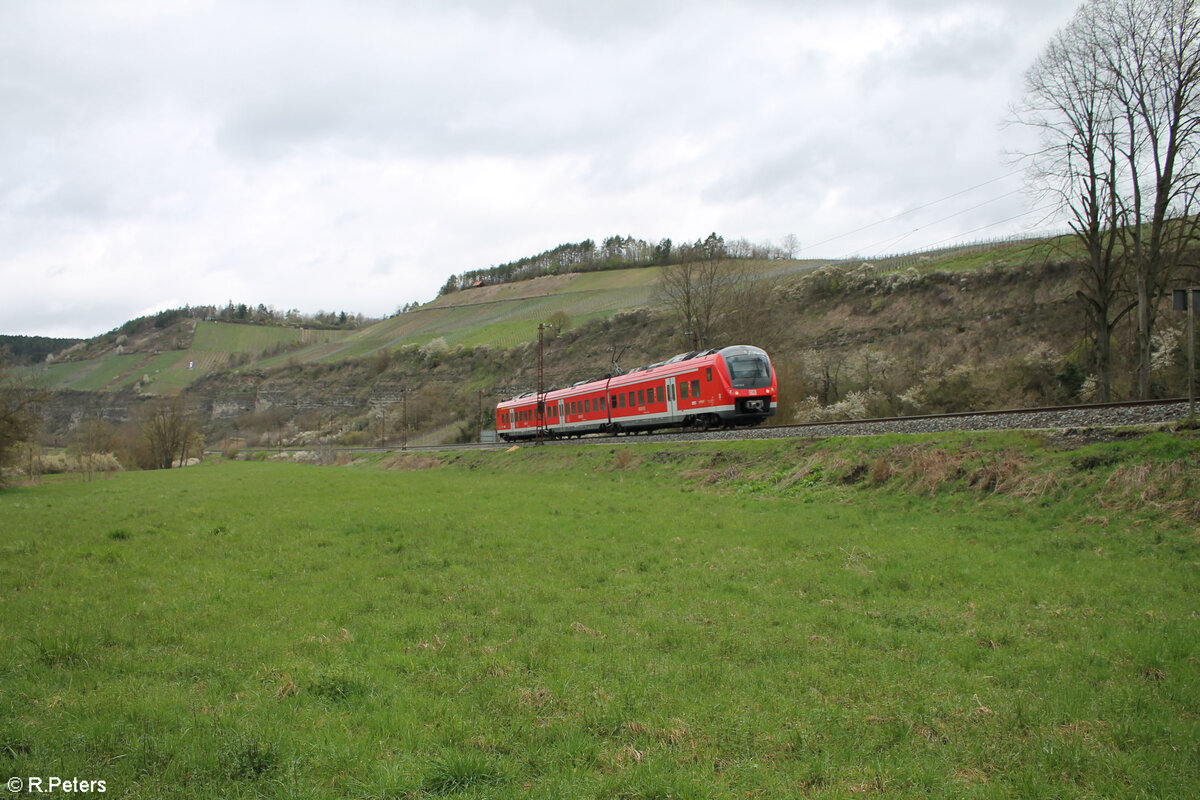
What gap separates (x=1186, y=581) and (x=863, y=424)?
1217 cm

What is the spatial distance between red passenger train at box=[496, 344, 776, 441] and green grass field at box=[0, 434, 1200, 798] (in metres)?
11.3

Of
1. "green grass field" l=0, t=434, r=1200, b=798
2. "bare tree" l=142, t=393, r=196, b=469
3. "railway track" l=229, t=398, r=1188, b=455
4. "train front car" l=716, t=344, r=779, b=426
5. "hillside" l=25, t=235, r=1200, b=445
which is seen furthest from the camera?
"bare tree" l=142, t=393, r=196, b=469

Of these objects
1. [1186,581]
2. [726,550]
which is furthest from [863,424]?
[1186,581]

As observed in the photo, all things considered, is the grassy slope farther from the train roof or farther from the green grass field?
the green grass field

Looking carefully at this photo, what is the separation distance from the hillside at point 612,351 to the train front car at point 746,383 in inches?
361

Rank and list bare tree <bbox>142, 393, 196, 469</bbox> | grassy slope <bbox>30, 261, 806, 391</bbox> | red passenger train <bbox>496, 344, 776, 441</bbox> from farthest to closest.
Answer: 1. grassy slope <bbox>30, 261, 806, 391</bbox>
2. bare tree <bbox>142, 393, 196, 469</bbox>
3. red passenger train <bbox>496, 344, 776, 441</bbox>

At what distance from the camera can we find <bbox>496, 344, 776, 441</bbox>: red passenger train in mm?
25734

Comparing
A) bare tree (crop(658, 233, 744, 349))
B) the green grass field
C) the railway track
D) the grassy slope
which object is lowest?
the green grass field

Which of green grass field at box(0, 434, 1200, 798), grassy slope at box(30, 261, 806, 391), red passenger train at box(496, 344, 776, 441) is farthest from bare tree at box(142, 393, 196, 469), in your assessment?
green grass field at box(0, 434, 1200, 798)

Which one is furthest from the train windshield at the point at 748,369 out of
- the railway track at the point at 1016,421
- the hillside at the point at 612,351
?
the hillside at the point at 612,351

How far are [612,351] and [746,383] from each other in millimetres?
49344

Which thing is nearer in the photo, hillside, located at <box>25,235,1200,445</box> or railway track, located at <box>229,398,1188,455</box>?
railway track, located at <box>229,398,1188,455</box>

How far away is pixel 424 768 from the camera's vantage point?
14.2ft

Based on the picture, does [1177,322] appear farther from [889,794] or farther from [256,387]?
[256,387]
